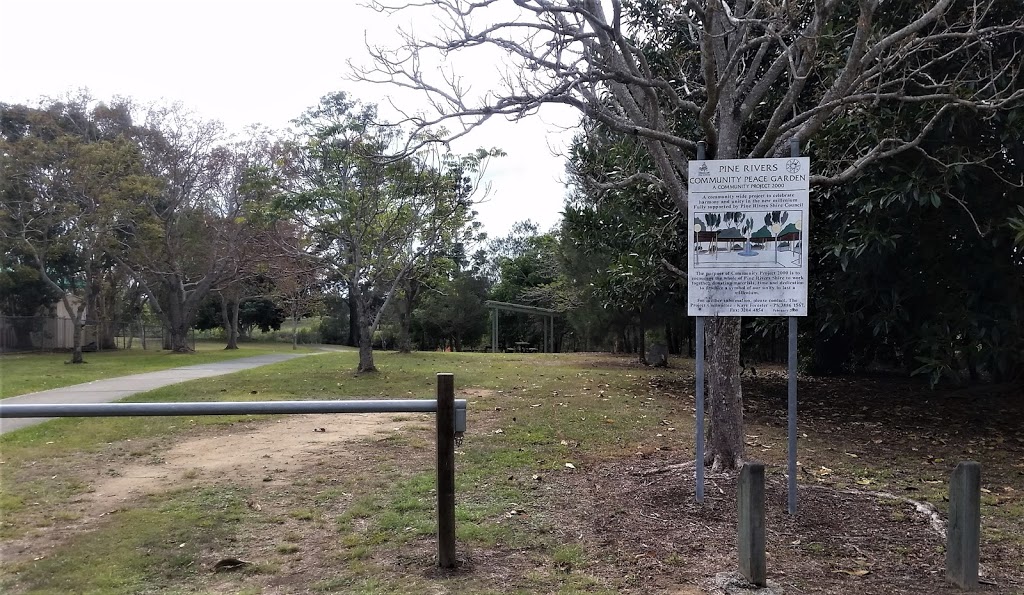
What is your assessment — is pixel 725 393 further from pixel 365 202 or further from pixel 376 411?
pixel 365 202

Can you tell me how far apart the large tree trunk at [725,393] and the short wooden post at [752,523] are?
2118 mm

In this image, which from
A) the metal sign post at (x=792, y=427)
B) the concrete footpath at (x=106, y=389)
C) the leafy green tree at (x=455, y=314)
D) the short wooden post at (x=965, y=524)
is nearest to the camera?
the short wooden post at (x=965, y=524)

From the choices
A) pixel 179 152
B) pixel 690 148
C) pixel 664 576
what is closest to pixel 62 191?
pixel 179 152

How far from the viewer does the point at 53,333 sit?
32.1 meters

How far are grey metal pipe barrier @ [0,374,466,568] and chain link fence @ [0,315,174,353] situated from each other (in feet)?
87.7

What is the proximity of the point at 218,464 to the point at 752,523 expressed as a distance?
541 centimetres

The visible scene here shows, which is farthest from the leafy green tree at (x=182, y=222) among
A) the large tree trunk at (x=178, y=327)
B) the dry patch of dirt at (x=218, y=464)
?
the dry patch of dirt at (x=218, y=464)

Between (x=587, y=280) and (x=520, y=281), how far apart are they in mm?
29105

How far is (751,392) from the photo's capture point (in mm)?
13953

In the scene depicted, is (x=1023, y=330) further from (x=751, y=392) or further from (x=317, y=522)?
(x=317, y=522)

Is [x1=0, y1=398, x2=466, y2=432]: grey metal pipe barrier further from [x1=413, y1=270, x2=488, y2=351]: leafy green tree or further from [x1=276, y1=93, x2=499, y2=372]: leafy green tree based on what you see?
[x1=413, y1=270, x2=488, y2=351]: leafy green tree

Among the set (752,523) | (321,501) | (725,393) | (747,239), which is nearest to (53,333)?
(321,501)

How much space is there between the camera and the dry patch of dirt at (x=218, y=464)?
16.5ft

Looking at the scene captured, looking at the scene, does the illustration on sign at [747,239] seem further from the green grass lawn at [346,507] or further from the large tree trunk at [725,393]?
the green grass lawn at [346,507]
